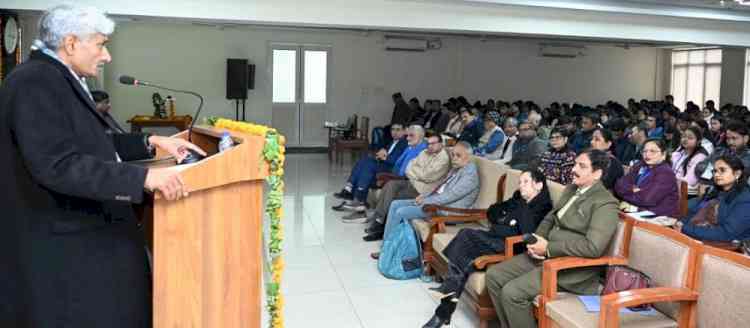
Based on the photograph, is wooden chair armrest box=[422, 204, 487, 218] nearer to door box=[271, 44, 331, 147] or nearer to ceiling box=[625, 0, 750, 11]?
ceiling box=[625, 0, 750, 11]

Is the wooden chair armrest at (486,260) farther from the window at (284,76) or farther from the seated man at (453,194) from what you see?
the window at (284,76)

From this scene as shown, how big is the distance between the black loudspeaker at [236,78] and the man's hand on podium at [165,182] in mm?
10321

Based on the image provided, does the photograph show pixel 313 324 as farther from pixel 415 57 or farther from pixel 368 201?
pixel 415 57

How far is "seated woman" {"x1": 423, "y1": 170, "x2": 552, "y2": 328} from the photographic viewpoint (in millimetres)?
3438

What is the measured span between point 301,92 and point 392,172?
6361mm

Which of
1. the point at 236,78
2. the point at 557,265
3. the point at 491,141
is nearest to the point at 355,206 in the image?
the point at 491,141

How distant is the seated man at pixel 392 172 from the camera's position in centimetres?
605

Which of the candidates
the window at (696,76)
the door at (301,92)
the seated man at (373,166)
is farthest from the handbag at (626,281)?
the window at (696,76)

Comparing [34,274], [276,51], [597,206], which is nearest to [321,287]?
[597,206]

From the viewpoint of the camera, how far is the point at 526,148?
6430 millimetres

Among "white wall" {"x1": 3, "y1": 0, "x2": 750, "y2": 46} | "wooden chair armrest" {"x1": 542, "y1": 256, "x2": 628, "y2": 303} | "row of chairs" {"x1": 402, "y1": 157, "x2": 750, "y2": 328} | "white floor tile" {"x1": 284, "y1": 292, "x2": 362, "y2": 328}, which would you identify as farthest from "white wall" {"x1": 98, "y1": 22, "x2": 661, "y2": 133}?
"wooden chair armrest" {"x1": 542, "y1": 256, "x2": 628, "y2": 303}

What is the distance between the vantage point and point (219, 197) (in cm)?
165

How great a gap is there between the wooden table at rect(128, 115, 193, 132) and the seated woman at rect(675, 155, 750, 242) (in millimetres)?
8329

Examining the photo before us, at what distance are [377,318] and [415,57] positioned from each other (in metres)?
9.99
